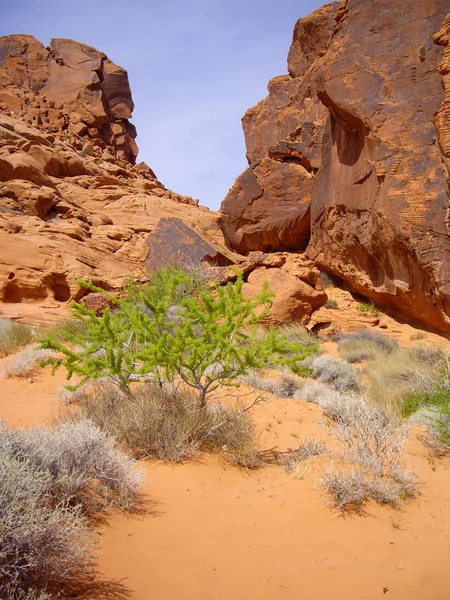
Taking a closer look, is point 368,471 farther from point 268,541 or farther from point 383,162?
point 383,162

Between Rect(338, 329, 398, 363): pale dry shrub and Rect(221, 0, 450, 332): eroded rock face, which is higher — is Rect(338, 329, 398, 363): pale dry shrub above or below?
below

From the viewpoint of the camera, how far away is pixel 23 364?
7.78 m

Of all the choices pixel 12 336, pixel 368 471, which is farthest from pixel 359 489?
pixel 12 336

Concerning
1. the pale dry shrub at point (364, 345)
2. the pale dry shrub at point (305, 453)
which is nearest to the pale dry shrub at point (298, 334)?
the pale dry shrub at point (364, 345)

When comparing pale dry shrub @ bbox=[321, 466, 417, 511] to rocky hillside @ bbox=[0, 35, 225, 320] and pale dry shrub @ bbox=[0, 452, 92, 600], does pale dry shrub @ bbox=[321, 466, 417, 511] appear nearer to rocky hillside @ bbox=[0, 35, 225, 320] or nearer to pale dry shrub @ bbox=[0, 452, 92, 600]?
pale dry shrub @ bbox=[0, 452, 92, 600]

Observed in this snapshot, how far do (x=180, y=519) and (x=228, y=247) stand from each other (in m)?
A: 17.5

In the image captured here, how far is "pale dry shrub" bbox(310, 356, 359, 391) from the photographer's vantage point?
8164 mm

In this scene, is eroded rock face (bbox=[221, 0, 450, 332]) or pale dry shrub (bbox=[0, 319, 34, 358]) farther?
eroded rock face (bbox=[221, 0, 450, 332])

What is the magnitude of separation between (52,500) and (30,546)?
2.81 ft

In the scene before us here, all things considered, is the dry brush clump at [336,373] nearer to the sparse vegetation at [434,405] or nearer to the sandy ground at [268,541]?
A: the sparse vegetation at [434,405]

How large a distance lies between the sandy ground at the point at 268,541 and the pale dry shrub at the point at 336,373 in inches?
141

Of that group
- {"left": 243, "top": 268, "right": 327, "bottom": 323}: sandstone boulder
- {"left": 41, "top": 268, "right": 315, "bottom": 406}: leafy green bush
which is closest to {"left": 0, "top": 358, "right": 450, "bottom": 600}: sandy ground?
{"left": 41, "top": 268, "right": 315, "bottom": 406}: leafy green bush

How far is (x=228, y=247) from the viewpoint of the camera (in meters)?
20.2

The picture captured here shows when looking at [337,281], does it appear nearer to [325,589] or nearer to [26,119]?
[325,589]
